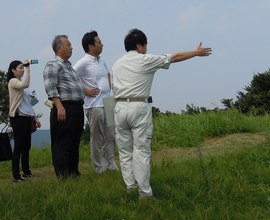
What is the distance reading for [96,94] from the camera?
5270mm

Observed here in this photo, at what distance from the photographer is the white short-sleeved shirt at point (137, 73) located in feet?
12.3

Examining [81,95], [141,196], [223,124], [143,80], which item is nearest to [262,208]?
[141,196]

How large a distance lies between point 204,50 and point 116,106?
1148 millimetres

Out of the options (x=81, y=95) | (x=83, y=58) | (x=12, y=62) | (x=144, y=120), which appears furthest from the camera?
(x=12, y=62)

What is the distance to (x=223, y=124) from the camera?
9453 millimetres

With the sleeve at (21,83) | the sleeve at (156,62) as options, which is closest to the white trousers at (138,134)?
the sleeve at (156,62)

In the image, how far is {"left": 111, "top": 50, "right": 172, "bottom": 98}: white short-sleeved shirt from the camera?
376cm

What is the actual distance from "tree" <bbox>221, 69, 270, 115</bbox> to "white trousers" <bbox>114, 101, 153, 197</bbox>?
10.9 meters

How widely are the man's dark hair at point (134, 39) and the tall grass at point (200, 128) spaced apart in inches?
205

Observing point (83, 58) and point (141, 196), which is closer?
point (141, 196)

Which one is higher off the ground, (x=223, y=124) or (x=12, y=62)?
(x=12, y=62)

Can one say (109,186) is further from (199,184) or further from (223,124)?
(223,124)

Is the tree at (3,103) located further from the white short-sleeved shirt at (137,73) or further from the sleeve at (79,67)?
the white short-sleeved shirt at (137,73)

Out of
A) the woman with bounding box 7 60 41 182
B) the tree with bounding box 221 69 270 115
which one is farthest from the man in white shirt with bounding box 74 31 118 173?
the tree with bounding box 221 69 270 115
